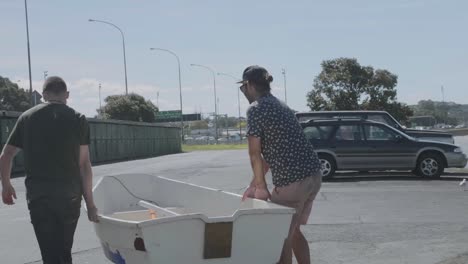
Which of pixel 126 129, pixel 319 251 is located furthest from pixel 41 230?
pixel 126 129

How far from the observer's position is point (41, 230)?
484 centimetres

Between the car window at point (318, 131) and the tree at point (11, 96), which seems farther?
the tree at point (11, 96)

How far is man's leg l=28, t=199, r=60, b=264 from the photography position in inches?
189

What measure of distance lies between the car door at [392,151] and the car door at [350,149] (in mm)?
186

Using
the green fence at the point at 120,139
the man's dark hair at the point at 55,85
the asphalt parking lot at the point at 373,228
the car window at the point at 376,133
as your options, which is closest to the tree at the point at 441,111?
the green fence at the point at 120,139

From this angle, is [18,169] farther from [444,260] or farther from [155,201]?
[444,260]

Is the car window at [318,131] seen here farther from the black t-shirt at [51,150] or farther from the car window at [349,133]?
the black t-shirt at [51,150]

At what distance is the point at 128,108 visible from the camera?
3167 inches

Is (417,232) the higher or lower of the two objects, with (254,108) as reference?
lower

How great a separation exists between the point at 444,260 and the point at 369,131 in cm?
1052

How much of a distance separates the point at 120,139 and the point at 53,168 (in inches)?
1549

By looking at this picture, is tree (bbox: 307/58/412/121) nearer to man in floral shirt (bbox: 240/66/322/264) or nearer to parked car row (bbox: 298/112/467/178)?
parked car row (bbox: 298/112/467/178)

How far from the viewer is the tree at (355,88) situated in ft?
178

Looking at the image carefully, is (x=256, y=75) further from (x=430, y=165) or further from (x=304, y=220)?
(x=430, y=165)
